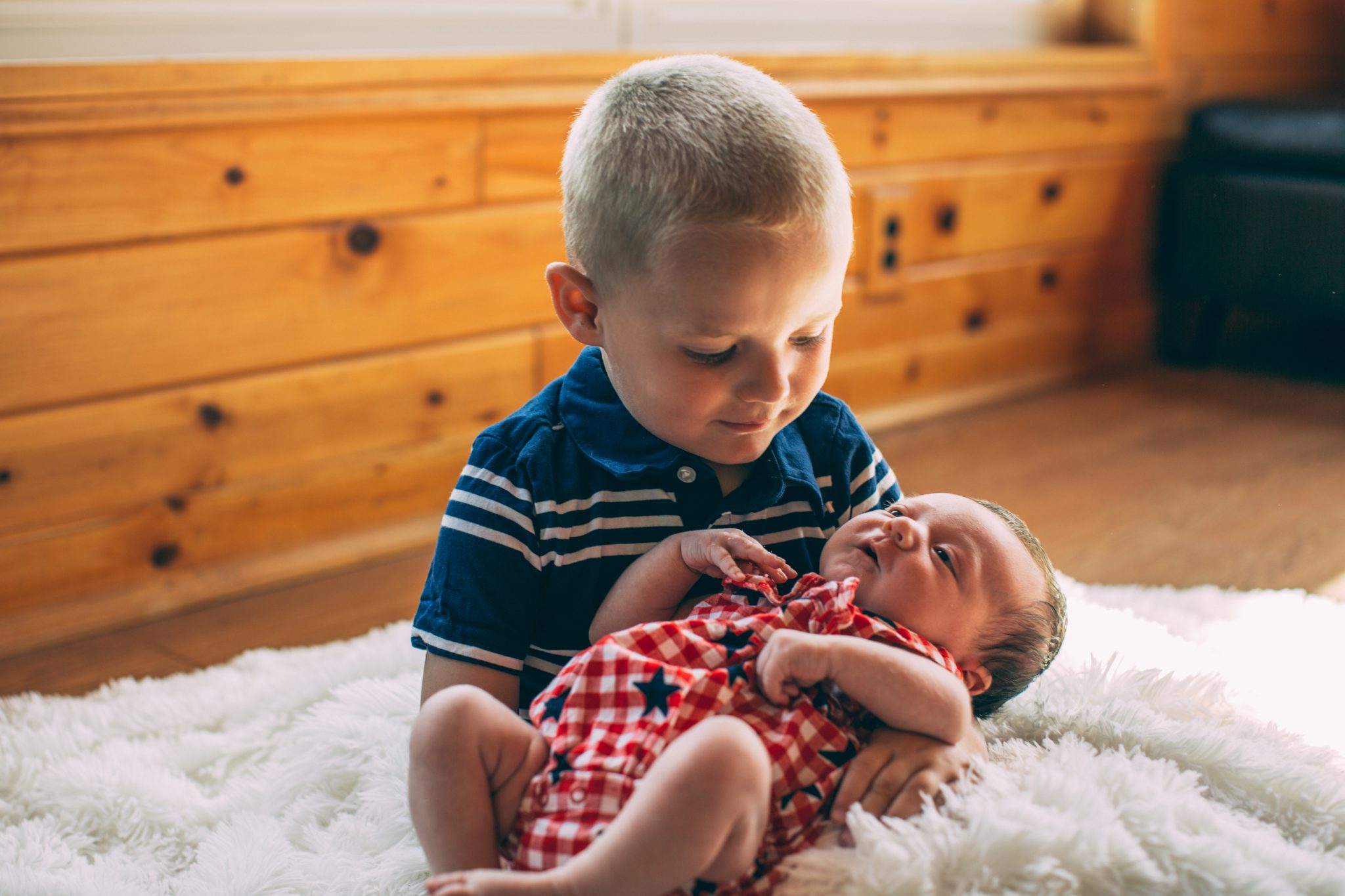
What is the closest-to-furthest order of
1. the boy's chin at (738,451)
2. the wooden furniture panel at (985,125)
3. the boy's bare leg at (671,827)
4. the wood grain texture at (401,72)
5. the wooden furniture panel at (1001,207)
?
the boy's bare leg at (671,827), the boy's chin at (738,451), the wood grain texture at (401,72), the wooden furniture panel at (985,125), the wooden furniture panel at (1001,207)

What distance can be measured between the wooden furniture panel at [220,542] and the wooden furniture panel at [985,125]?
3.10 feet

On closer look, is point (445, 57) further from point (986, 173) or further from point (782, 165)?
point (986, 173)

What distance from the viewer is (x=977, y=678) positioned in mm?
951

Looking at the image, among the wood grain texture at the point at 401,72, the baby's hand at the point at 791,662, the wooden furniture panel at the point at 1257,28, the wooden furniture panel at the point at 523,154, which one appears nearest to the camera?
the baby's hand at the point at 791,662

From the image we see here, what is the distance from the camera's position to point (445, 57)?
5.60ft

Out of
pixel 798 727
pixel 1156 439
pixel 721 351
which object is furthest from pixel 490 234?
pixel 1156 439

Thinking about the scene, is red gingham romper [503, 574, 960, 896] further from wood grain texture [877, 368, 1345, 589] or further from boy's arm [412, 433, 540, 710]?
wood grain texture [877, 368, 1345, 589]

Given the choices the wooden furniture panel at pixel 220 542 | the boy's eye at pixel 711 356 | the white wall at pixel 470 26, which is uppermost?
the white wall at pixel 470 26

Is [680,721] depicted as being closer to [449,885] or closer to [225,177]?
[449,885]

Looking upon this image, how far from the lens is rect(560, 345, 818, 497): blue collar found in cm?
97

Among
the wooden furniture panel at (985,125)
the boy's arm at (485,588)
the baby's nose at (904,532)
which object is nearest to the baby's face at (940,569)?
the baby's nose at (904,532)

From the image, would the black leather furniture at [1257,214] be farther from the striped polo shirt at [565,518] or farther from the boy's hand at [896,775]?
the boy's hand at [896,775]

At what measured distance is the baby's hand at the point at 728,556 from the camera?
0.88 meters

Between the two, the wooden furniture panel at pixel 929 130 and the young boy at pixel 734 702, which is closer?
the young boy at pixel 734 702
